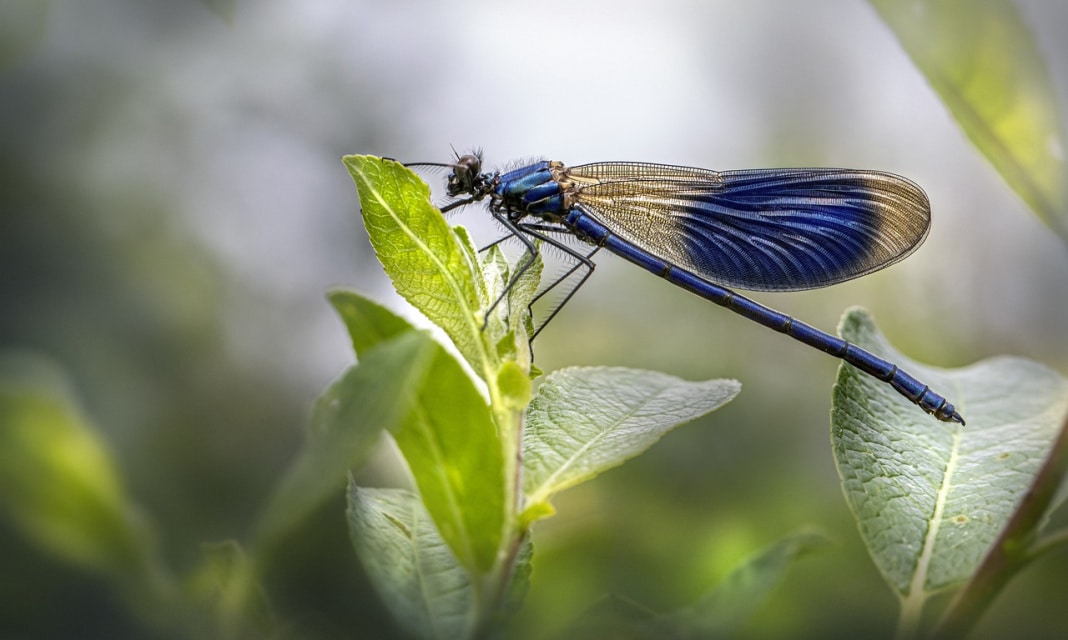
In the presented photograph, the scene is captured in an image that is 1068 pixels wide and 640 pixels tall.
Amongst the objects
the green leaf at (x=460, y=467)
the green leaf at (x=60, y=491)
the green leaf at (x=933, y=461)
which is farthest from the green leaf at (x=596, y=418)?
the green leaf at (x=60, y=491)

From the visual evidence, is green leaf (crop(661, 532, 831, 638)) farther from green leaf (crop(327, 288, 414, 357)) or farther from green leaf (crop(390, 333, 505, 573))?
green leaf (crop(327, 288, 414, 357))

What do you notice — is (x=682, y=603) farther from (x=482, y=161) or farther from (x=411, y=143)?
(x=411, y=143)

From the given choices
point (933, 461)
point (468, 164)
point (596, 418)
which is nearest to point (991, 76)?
point (933, 461)

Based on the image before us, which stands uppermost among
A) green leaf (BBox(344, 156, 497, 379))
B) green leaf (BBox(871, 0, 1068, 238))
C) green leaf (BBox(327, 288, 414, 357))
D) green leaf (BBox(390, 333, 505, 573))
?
green leaf (BBox(871, 0, 1068, 238))

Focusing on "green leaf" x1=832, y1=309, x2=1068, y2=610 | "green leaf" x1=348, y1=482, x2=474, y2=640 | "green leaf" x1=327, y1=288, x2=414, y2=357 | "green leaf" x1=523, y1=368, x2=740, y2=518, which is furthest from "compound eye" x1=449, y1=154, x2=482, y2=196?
"green leaf" x1=327, y1=288, x2=414, y2=357

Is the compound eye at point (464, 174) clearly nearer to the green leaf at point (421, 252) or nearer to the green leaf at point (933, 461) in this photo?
the green leaf at point (933, 461)

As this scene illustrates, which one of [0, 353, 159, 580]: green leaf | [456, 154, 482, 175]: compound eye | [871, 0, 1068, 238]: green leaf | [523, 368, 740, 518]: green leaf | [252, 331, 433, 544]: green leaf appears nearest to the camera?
[252, 331, 433, 544]: green leaf
